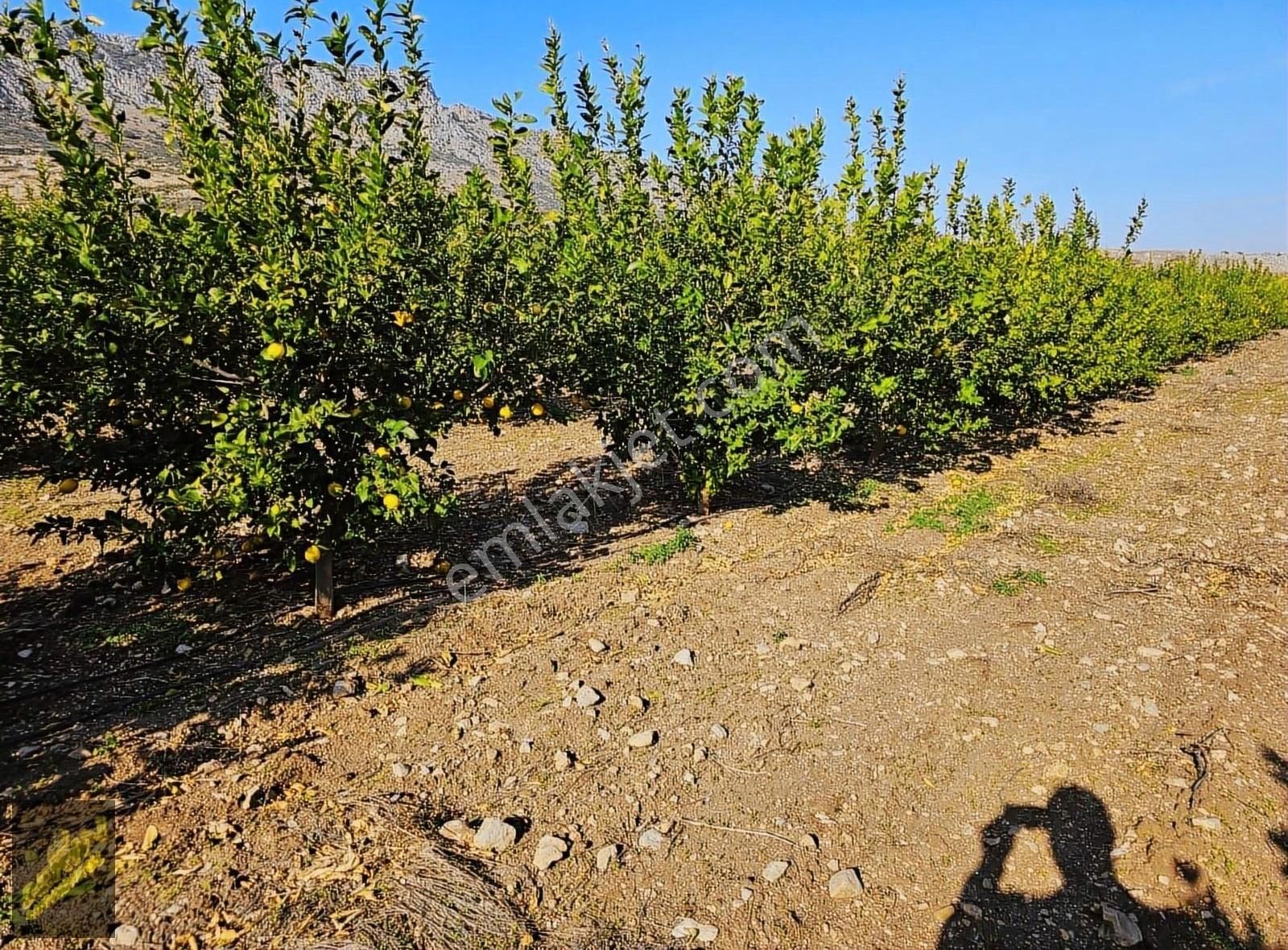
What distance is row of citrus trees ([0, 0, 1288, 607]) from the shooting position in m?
3.53

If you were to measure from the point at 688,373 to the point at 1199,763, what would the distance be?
3669 mm

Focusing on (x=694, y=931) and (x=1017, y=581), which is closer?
(x=694, y=931)

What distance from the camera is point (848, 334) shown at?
6.16 m

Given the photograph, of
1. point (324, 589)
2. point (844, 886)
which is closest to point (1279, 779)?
point (844, 886)

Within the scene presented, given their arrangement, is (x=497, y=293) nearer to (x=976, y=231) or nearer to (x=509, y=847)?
(x=509, y=847)

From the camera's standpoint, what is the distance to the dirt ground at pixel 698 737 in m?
2.57

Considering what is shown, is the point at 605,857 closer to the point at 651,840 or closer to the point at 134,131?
the point at 651,840

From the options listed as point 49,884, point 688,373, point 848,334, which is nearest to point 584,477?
point 688,373

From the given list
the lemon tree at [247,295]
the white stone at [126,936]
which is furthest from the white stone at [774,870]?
the lemon tree at [247,295]

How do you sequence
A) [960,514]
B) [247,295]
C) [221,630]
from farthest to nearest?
[960,514] → [221,630] → [247,295]

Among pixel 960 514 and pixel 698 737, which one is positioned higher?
pixel 960 514

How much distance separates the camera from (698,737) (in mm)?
3490

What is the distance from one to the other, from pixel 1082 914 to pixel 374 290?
401 centimetres

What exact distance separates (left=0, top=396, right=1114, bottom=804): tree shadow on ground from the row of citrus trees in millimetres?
501
